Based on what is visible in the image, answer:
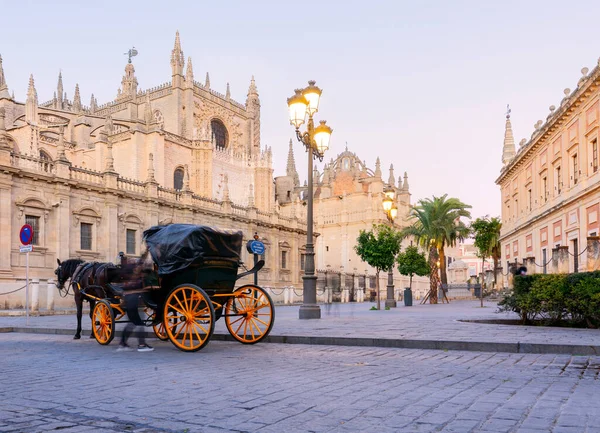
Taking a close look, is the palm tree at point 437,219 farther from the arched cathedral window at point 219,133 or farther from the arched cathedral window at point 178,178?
the arched cathedral window at point 219,133

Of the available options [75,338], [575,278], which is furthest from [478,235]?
[75,338]

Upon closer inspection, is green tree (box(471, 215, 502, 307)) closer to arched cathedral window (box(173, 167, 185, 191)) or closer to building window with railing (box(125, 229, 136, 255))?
arched cathedral window (box(173, 167, 185, 191))

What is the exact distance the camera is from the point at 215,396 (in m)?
4.73

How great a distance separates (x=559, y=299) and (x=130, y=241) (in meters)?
24.0

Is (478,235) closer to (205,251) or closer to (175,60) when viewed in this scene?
(175,60)

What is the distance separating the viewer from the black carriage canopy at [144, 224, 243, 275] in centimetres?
834

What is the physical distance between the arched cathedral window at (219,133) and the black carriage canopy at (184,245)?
4906 cm

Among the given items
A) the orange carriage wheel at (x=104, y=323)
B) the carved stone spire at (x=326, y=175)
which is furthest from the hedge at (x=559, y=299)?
the carved stone spire at (x=326, y=175)

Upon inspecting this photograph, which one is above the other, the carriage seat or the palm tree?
the palm tree

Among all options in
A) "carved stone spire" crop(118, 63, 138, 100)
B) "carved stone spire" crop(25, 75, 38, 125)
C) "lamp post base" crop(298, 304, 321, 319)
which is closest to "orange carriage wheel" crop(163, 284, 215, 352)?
"lamp post base" crop(298, 304, 321, 319)

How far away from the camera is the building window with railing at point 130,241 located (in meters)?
29.8

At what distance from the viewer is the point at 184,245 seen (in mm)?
8305


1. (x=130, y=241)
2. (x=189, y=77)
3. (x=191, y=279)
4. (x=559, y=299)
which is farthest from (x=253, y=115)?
(x=191, y=279)

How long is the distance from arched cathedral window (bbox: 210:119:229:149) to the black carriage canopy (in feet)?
161
